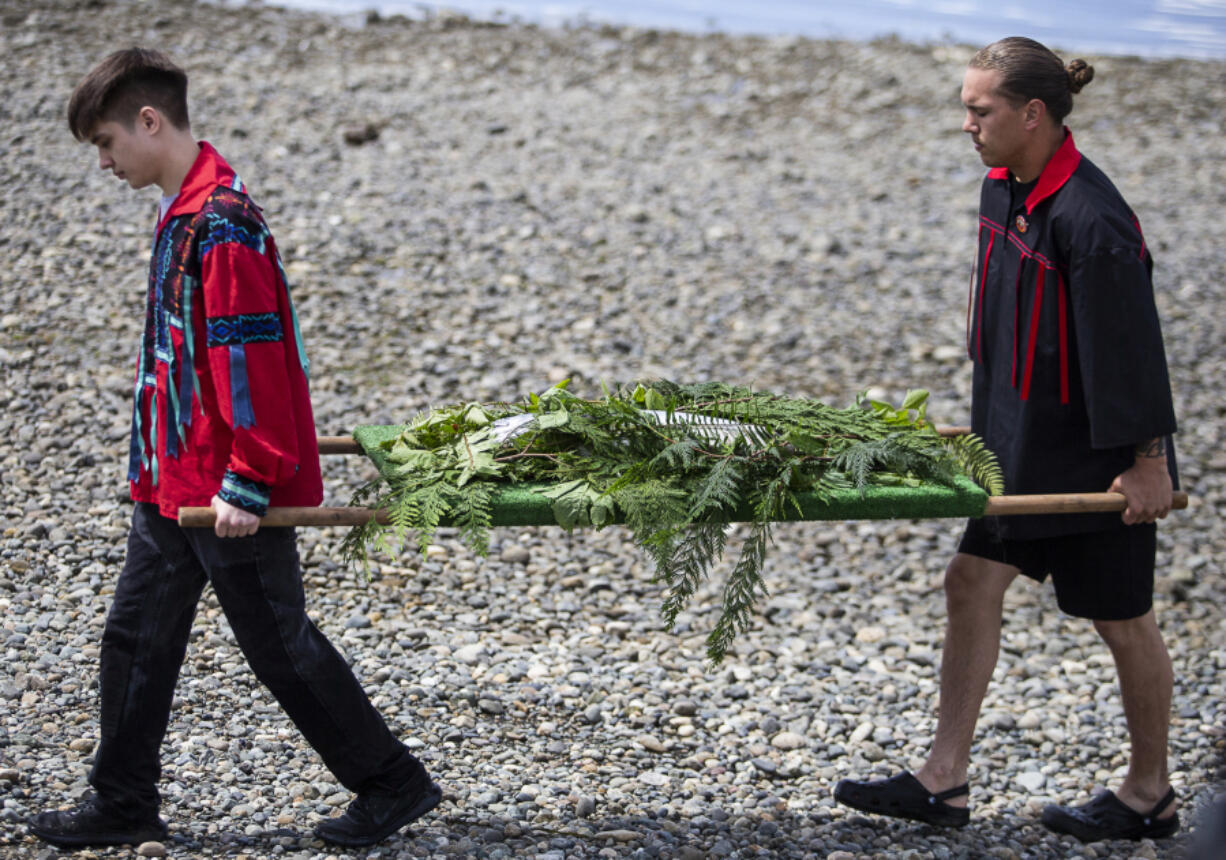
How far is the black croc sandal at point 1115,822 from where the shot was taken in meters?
3.83

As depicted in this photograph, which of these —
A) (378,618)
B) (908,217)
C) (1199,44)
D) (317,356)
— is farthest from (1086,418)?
(1199,44)

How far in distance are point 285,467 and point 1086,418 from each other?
82.0 inches

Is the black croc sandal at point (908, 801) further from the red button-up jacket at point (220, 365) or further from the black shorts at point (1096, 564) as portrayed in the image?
the red button-up jacket at point (220, 365)

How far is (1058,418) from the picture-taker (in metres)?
3.48

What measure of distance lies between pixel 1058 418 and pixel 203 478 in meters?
2.21

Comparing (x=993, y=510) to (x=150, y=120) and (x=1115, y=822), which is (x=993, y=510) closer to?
(x=1115, y=822)

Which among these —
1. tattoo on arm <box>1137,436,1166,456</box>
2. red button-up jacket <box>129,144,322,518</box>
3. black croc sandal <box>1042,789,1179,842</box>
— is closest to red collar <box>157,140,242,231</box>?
red button-up jacket <box>129,144,322,518</box>

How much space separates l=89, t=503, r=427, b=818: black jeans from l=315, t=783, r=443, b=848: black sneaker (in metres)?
0.09

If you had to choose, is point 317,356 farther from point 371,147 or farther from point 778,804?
point 778,804

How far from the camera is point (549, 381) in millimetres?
6766

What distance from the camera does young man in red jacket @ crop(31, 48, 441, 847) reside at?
2.92 m

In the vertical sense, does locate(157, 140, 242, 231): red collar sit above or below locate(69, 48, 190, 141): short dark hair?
below

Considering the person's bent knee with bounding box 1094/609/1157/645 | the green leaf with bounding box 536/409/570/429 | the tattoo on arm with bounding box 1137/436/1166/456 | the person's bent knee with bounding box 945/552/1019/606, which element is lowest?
the person's bent knee with bounding box 1094/609/1157/645

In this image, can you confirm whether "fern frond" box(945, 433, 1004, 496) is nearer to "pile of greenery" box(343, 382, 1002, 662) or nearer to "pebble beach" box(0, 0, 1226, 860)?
"pile of greenery" box(343, 382, 1002, 662)
